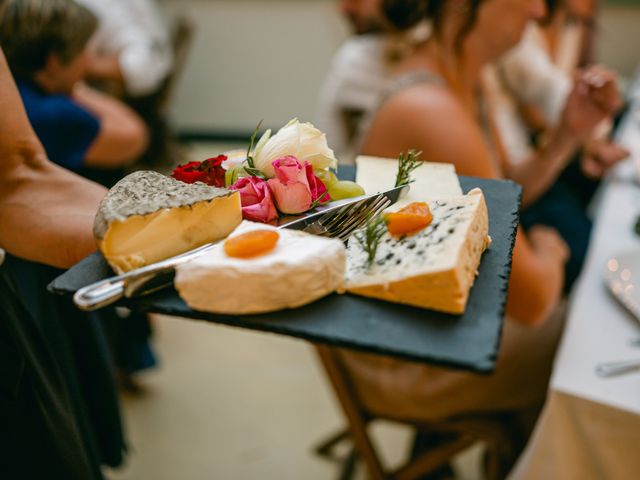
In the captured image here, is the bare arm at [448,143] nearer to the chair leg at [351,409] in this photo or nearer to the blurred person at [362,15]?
the chair leg at [351,409]

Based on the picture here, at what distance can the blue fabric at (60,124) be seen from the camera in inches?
42.6

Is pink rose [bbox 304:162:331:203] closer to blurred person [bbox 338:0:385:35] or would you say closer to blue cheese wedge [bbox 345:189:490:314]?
blue cheese wedge [bbox 345:189:490:314]

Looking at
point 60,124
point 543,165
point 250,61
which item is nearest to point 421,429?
point 543,165

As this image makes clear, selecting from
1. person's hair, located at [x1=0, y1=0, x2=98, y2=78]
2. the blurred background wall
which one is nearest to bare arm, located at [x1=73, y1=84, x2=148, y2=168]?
person's hair, located at [x1=0, y1=0, x2=98, y2=78]

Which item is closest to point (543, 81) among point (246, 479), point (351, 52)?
point (351, 52)

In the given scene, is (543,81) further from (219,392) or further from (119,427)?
(119,427)

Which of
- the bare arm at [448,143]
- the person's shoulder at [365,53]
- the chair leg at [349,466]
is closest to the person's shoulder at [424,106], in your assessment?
the bare arm at [448,143]

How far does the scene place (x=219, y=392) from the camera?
2.19 metres

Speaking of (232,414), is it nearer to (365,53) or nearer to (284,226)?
(365,53)

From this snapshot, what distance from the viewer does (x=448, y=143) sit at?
1.19 m

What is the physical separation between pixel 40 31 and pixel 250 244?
77 centimetres

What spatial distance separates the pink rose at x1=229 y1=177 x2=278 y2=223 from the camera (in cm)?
60

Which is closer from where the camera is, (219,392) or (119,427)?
(119,427)

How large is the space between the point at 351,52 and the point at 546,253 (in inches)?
42.1
